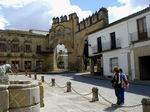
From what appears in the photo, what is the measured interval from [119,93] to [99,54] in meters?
21.1

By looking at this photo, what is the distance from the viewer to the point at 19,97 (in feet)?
25.0

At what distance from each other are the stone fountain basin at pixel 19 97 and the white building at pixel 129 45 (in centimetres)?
1661

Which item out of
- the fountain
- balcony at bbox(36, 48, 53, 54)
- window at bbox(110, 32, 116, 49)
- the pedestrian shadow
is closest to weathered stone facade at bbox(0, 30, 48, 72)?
balcony at bbox(36, 48, 53, 54)

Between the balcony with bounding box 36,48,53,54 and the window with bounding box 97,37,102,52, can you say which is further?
the balcony with bounding box 36,48,53,54

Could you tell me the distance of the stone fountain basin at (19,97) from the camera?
7.28 m

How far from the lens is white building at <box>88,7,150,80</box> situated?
77.9 ft

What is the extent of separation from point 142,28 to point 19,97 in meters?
A: 18.2

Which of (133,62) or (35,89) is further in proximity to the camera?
(133,62)

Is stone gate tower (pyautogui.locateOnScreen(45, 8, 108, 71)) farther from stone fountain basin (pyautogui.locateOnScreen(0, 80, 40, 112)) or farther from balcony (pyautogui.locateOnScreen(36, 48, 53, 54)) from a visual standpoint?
stone fountain basin (pyautogui.locateOnScreen(0, 80, 40, 112))

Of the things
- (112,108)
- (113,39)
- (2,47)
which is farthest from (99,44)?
(112,108)

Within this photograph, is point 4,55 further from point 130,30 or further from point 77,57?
point 130,30

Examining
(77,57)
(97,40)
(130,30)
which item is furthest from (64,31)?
(130,30)

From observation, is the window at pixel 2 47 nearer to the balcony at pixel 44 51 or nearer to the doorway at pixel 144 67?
the balcony at pixel 44 51

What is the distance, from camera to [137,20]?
80.1 feet
